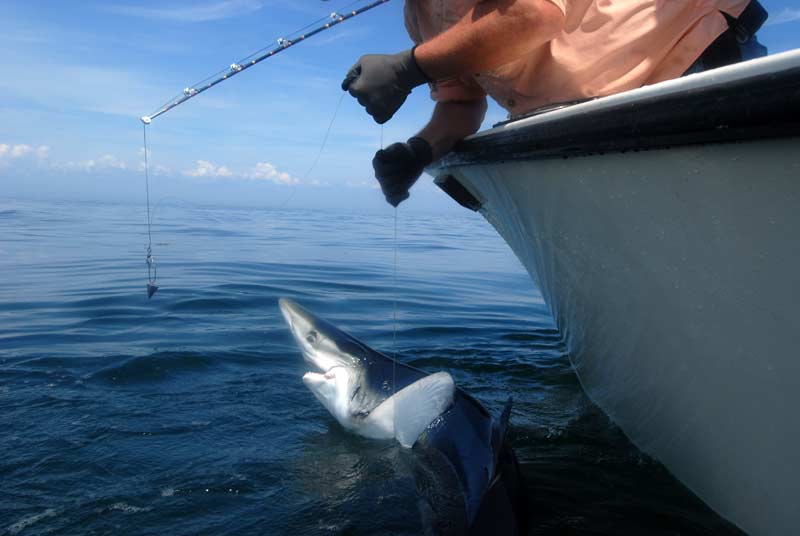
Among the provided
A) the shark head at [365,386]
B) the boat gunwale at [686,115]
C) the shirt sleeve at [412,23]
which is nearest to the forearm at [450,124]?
the shirt sleeve at [412,23]

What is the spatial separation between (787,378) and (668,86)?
82cm

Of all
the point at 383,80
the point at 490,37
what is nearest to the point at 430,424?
the point at 383,80

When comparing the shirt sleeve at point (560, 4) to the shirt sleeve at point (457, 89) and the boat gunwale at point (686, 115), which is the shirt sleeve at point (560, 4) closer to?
the boat gunwale at point (686, 115)

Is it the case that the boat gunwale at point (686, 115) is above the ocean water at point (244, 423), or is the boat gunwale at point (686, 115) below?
above

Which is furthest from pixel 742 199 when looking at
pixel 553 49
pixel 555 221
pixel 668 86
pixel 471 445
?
pixel 471 445

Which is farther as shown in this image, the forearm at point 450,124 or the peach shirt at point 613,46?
the forearm at point 450,124

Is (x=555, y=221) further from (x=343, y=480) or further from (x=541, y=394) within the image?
(x=541, y=394)

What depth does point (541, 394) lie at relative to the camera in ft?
13.4

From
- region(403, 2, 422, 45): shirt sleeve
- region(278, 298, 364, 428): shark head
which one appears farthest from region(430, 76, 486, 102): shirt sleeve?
region(278, 298, 364, 428): shark head

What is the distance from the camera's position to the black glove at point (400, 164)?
9.88ft

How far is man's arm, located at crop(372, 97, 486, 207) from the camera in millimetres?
3031

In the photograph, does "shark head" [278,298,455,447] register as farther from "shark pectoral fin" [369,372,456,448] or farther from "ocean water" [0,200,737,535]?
"ocean water" [0,200,737,535]

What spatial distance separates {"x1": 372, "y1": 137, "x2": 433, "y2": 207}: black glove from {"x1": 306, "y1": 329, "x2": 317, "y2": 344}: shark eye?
1020 mm

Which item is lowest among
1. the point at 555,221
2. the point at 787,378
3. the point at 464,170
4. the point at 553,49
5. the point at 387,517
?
the point at 387,517
